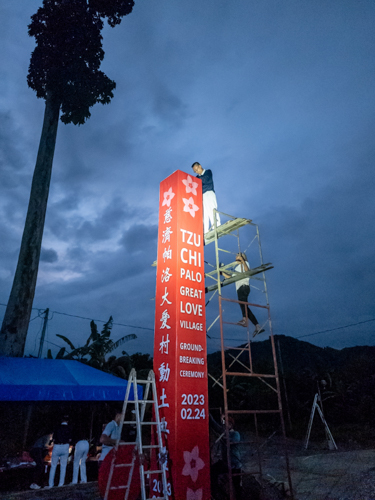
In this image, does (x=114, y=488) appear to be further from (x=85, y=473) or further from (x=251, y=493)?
(x=85, y=473)

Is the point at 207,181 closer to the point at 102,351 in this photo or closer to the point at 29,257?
the point at 29,257

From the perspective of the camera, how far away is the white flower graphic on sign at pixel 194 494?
6.22m

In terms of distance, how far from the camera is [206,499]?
6.47 m

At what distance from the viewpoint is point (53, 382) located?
921cm

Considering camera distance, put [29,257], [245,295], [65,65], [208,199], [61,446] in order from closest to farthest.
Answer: [61,446]
[245,295]
[208,199]
[29,257]
[65,65]

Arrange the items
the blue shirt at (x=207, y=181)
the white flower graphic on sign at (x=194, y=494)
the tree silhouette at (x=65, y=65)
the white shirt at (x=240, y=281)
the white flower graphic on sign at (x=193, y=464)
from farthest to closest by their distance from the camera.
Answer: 1. the tree silhouette at (x=65, y=65)
2. the blue shirt at (x=207, y=181)
3. the white shirt at (x=240, y=281)
4. the white flower graphic on sign at (x=193, y=464)
5. the white flower graphic on sign at (x=194, y=494)

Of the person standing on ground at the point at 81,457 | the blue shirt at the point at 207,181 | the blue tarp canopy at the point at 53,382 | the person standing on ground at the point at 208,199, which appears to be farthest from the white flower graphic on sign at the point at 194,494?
the blue shirt at the point at 207,181

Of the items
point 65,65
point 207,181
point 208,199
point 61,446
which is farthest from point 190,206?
point 65,65

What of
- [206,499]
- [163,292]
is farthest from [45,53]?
[206,499]

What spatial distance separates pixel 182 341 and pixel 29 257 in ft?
26.4

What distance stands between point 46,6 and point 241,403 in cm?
2817

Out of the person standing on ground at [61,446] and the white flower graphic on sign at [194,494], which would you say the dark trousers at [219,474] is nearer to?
the white flower graphic on sign at [194,494]

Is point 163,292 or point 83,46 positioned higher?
point 83,46

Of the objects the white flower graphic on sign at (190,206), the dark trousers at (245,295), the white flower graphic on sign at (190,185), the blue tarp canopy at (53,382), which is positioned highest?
the white flower graphic on sign at (190,185)
